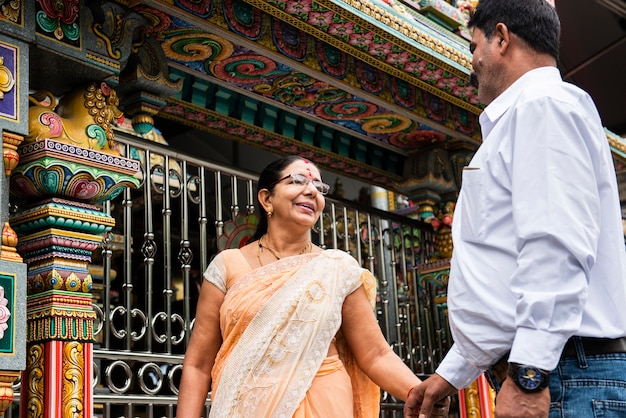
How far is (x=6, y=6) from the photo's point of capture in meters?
3.10

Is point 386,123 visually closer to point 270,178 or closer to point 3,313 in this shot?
point 270,178

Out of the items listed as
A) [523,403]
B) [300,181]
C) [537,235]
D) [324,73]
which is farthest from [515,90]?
[324,73]

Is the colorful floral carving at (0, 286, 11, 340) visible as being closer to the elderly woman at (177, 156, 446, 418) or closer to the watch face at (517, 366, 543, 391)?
the elderly woman at (177, 156, 446, 418)

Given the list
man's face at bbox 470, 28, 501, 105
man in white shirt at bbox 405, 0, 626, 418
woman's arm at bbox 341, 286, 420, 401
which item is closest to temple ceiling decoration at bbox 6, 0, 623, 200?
woman's arm at bbox 341, 286, 420, 401

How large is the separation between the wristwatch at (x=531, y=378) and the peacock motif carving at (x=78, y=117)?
2.22 meters

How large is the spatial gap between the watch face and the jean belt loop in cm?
14

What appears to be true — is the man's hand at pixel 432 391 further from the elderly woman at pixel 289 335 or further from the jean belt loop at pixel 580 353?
the elderly woman at pixel 289 335

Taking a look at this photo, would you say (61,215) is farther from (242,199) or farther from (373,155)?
(373,155)

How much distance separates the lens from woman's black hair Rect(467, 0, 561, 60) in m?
1.83

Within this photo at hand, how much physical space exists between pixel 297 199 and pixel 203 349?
640mm

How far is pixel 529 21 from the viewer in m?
1.83

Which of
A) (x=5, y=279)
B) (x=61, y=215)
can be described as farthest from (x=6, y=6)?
(x=5, y=279)

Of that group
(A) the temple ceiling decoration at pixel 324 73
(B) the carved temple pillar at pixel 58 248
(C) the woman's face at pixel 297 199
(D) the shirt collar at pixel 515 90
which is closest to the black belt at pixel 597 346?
(D) the shirt collar at pixel 515 90

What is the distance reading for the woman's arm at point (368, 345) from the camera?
2.97 meters
